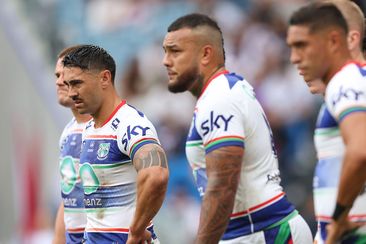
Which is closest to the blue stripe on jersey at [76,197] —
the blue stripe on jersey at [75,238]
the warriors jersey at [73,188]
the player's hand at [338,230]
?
the warriors jersey at [73,188]

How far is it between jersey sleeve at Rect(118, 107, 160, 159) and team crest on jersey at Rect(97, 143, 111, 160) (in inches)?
5.8

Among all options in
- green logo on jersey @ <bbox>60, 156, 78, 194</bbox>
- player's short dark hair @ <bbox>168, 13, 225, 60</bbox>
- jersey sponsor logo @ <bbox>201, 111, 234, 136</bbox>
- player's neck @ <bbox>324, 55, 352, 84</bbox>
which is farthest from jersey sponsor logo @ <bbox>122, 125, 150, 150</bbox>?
player's neck @ <bbox>324, 55, 352, 84</bbox>

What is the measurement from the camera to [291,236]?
27.4ft

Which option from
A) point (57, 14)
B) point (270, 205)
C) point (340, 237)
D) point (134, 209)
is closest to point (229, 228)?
point (270, 205)

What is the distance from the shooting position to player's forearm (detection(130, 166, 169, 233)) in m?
8.22

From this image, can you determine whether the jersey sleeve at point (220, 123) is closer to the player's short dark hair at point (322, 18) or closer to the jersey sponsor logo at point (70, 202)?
the player's short dark hair at point (322, 18)

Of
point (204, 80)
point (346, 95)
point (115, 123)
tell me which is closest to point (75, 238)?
point (115, 123)

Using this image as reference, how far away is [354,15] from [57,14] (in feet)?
41.1

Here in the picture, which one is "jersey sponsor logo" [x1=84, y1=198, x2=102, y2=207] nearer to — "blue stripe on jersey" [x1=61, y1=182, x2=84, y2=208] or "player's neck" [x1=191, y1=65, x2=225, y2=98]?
"blue stripe on jersey" [x1=61, y1=182, x2=84, y2=208]

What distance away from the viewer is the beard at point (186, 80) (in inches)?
334

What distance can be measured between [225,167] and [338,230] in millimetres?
1209

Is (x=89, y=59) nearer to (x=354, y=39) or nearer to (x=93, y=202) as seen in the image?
(x=93, y=202)

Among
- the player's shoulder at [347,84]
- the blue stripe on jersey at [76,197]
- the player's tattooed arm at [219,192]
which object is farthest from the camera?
the blue stripe on jersey at [76,197]

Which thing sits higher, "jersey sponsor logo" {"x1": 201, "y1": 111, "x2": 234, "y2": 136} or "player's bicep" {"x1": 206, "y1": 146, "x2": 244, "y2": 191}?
"jersey sponsor logo" {"x1": 201, "y1": 111, "x2": 234, "y2": 136}
